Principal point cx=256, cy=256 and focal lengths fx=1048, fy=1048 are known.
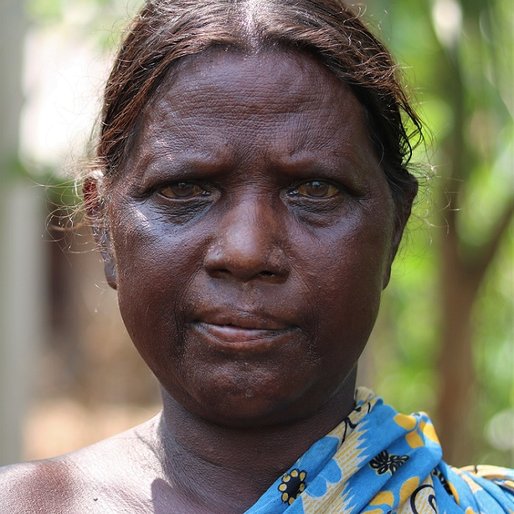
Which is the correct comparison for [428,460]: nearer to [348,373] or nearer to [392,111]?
[348,373]

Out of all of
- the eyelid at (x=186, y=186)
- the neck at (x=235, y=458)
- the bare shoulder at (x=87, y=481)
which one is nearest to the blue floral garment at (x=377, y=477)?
the neck at (x=235, y=458)

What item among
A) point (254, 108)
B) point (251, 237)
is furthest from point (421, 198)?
point (251, 237)

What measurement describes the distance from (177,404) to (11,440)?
4007 mm

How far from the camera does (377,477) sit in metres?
2.26

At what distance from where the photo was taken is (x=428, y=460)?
2.35 meters

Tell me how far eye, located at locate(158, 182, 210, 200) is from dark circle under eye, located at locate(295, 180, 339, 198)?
20 centimetres

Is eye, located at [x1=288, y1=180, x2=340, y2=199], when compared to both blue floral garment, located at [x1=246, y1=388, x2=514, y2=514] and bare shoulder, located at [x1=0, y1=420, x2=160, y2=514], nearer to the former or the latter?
blue floral garment, located at [x1=246, y1=388, x2=514, y2=514]

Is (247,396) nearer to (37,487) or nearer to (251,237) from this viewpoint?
(251,237)

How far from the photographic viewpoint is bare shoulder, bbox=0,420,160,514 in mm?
2303

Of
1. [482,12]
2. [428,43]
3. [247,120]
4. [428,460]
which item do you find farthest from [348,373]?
[428,43]

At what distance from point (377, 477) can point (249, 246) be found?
1.96ft

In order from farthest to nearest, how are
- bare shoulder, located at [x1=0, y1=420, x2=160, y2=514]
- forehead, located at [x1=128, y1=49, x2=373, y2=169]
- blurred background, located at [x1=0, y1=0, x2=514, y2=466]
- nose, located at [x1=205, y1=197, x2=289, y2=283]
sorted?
blurred background, located at [x1=0, y1=0, x2=514, y2=466] < bare shoulder, located at [x1=0, y1=420, x2=160, y2=514] < forehead, located at [x1=128, y1=49, x2=373, y2=169] < nose, located at [x1=205, y1=197, x2=289, y2=283]

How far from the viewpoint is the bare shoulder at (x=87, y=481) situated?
7.55ft

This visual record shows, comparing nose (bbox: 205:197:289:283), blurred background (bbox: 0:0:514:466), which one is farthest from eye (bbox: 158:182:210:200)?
blurred background (bbox: 0:0:514:466)
